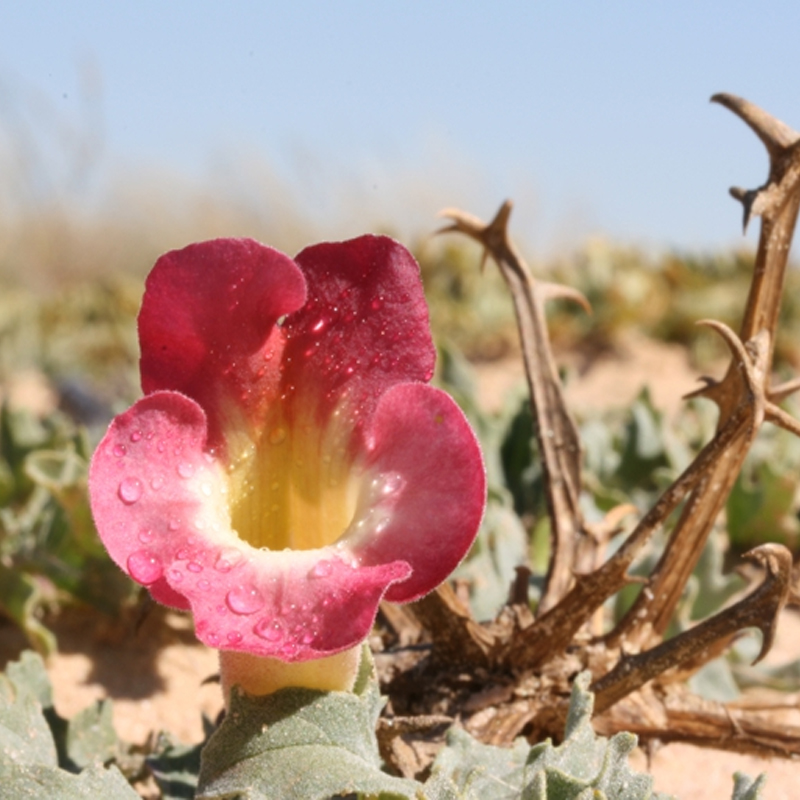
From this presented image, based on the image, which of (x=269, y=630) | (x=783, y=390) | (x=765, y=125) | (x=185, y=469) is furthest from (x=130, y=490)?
(x=765, y=125)

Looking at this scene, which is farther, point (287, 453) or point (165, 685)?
point (165, 685)

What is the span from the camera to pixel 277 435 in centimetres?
108

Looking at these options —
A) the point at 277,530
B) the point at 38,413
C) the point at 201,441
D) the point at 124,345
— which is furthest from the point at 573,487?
the point at 124,345

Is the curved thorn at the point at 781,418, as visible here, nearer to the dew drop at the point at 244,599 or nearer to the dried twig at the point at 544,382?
the dried twig at the point at 544,382

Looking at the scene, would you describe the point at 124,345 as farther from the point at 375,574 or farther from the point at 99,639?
the point at 375,574

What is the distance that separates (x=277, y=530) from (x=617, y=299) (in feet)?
13.2

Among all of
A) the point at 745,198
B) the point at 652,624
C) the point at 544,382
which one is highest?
the point at 745,198

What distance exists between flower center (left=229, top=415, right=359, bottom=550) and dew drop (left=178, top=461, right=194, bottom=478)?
64 millimetres

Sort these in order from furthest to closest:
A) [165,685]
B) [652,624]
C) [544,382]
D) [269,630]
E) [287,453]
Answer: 1. [165,685]
2. [544,382]
3. [652,624]
4. [287,453]
5. [269,630]

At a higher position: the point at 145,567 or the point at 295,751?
the point at 145,567

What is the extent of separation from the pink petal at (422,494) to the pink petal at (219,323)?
0.45ft

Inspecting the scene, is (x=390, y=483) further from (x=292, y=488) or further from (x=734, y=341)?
(x=734, y=341)

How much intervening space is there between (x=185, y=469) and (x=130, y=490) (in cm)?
7

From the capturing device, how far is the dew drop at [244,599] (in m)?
0.89
